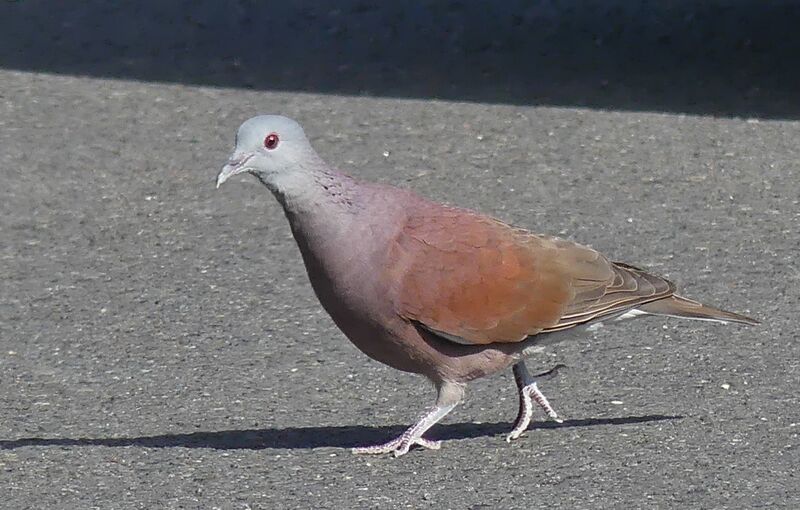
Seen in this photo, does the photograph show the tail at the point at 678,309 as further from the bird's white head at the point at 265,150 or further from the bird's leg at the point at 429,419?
the bird's white head at the point at 265,150

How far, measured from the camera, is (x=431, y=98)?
879 centimetres

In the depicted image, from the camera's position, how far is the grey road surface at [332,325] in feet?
14.6

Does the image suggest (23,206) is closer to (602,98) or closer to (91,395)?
(91,395)

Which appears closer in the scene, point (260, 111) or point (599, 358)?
point (599, 358)

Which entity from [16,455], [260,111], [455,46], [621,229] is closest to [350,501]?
[16,455]

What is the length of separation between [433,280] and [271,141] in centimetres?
62

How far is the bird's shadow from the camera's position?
186 inches

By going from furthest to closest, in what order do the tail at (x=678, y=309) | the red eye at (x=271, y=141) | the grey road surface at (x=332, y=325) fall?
the tail at (x=678, y=309) < the grey road surface at (x=332, y=325) < the red eye at (x=271, y=141)

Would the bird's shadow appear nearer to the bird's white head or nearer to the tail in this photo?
the tail

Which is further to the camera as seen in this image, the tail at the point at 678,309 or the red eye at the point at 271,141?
the tail at the point at 678,309

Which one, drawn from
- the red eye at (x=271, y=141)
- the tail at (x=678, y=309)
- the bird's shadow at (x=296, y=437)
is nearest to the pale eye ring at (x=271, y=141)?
the red eye at (x=271, y=141)

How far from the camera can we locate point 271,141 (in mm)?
4180

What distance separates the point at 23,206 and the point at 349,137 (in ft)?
5.89

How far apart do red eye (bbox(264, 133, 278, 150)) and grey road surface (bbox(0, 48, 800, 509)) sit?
0.97 metres
